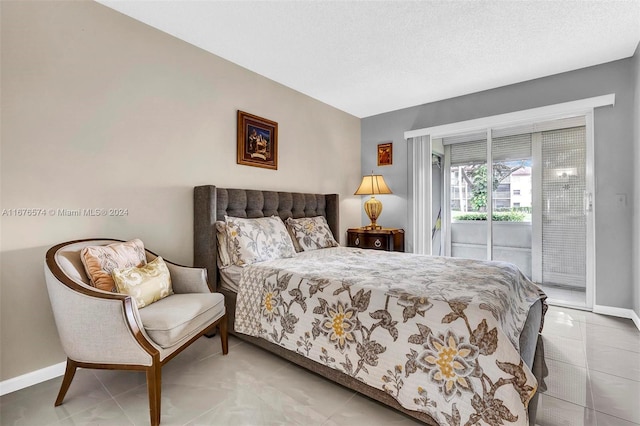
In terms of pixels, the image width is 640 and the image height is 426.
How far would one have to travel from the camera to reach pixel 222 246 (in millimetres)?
2600

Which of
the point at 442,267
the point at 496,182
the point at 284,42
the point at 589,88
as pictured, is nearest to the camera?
the point at 442,267

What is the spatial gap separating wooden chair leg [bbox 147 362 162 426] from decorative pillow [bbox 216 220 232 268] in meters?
1.12

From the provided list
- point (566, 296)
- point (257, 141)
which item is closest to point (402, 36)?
point (257, 141)

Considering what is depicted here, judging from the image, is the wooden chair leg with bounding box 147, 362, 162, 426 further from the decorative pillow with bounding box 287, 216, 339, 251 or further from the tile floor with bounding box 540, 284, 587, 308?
the tile floor with bounding box 540, 284, 587, 308

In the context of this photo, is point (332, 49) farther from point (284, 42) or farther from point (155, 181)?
point (155, 181)

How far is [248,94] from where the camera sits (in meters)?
3.12

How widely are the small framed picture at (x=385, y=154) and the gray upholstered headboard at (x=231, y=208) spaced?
116cm

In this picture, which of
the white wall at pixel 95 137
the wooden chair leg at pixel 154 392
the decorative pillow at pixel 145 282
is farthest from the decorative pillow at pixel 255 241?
the wooden chair leg at pixel 154 392

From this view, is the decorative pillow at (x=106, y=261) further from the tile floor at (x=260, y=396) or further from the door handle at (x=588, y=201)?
the door handle at (x=588, y=201)

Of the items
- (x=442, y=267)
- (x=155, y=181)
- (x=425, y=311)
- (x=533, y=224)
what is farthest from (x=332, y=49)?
(x=533, y=224)

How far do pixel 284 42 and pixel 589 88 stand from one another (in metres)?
3.15

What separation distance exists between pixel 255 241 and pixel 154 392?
1307 mm

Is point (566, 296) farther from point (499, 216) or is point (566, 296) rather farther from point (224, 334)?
point (224, 334)

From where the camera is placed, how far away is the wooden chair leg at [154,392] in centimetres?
146
